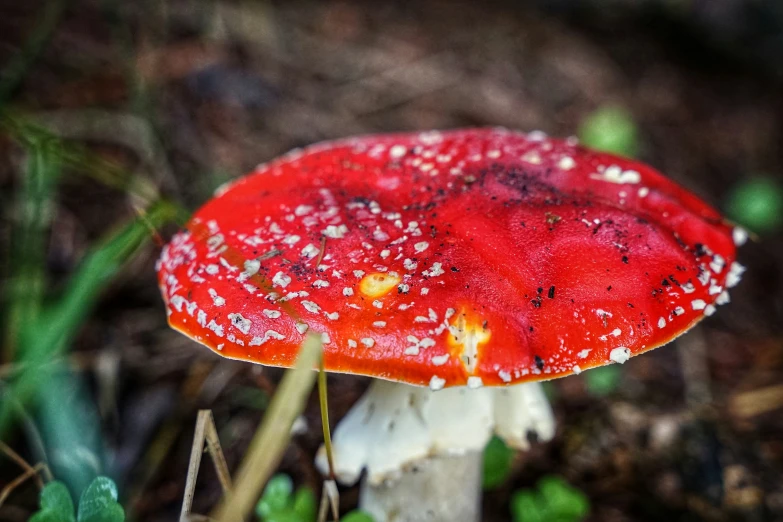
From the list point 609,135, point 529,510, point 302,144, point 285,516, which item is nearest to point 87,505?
point 285,516

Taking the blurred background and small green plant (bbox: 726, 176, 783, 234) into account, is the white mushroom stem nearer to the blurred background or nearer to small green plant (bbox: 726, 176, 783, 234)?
the blurred background

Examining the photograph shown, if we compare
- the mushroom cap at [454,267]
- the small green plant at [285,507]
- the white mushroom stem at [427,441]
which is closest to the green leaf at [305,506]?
the small green plant at [285,507]

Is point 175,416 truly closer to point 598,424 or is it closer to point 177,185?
point 177,185

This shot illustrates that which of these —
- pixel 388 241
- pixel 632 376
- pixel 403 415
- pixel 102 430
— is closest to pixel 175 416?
pixel 102 430

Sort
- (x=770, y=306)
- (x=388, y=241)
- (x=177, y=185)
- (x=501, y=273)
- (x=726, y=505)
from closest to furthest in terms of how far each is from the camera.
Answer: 1. (x=501, y=273)
2. (x=388, y=241)
3. (x=726, y=505)
4. (x=177, y=185)
5. (x=770, y=306)

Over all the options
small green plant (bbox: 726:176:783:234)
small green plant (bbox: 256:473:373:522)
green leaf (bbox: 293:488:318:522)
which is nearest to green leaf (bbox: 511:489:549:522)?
small green plant (bbox: 256:473:373:522)

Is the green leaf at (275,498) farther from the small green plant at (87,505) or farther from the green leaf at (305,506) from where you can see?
the small green plant at (87,505)
